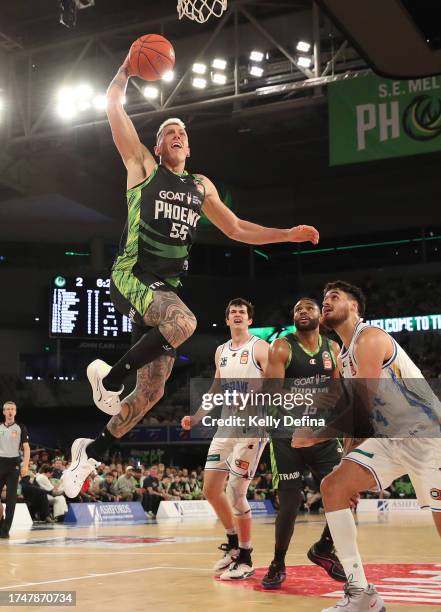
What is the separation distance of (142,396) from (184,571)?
3.42 m

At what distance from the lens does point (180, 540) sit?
10852 millimetres

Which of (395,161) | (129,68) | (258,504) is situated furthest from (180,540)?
(395,161)

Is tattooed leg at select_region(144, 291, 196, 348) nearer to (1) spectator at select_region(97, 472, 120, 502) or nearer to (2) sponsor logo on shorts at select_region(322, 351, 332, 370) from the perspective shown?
(2) sponsor logo on shorts at select_region(322, 351, 332, 370)

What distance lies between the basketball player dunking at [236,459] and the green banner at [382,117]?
6.97 meters

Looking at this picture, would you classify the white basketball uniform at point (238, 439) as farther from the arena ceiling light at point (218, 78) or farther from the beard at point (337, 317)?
the arena ceiling light at point (218, 78)

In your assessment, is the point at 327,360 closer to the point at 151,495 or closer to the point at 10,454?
the point at 10,454

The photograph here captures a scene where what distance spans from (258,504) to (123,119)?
16.7 m

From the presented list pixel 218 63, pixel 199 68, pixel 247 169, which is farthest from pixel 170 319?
pixel 247 169

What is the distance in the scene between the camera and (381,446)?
→ 4.90 metres

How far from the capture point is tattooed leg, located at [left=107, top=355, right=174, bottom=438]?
13.9 ft

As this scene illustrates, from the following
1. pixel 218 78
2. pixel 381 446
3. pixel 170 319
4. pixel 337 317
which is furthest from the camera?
pixel 218 78

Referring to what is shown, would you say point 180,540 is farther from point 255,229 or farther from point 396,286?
point 396,286

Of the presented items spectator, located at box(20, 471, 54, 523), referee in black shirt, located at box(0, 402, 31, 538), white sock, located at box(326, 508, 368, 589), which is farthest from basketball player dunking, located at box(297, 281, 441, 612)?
spectator, located at box(20, 471, 54, 523)

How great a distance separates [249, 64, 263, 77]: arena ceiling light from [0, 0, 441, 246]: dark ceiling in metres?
0.70
